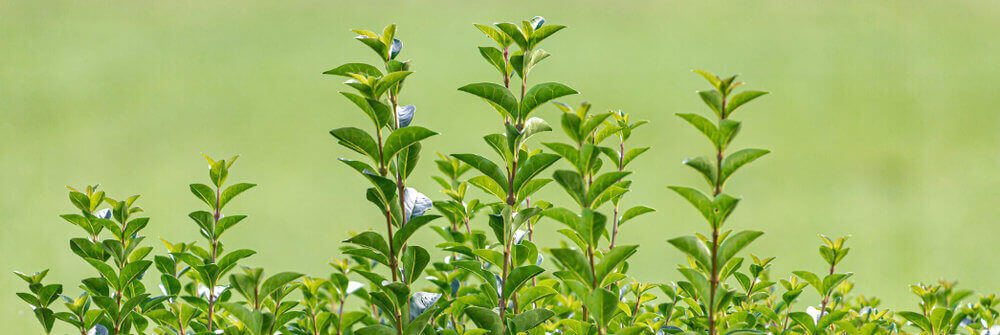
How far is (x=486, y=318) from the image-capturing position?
586mm

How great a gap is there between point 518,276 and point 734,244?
0.17m

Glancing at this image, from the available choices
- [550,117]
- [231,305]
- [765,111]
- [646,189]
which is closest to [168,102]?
[550,117]

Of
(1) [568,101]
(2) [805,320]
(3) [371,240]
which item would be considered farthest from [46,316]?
(1) [568,101]

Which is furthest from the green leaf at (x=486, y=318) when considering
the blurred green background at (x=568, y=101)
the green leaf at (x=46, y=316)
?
the blurred green background at (x=568, y=101)

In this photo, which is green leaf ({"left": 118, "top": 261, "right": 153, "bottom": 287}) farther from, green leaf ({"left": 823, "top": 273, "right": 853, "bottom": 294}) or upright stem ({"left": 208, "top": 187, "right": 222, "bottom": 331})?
green leaf ({"left": 823, "top": 273, "right": 853, "bottom": 294})

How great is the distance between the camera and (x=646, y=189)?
10.9ft

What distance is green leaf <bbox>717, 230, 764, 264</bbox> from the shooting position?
20.9 inches

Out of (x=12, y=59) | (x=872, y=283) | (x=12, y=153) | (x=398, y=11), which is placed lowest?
(x=872, y=283)

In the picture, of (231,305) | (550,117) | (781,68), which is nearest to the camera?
(231,305)

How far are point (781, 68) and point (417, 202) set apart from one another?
12.1ft

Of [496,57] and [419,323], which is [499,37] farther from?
[419,323]

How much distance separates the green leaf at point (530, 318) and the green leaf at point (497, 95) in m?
0.16

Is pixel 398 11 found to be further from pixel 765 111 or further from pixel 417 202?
pixel 417 202

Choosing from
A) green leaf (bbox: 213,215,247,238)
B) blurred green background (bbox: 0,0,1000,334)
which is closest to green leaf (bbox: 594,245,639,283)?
green leaf (bbox: 213,215,247,238)
